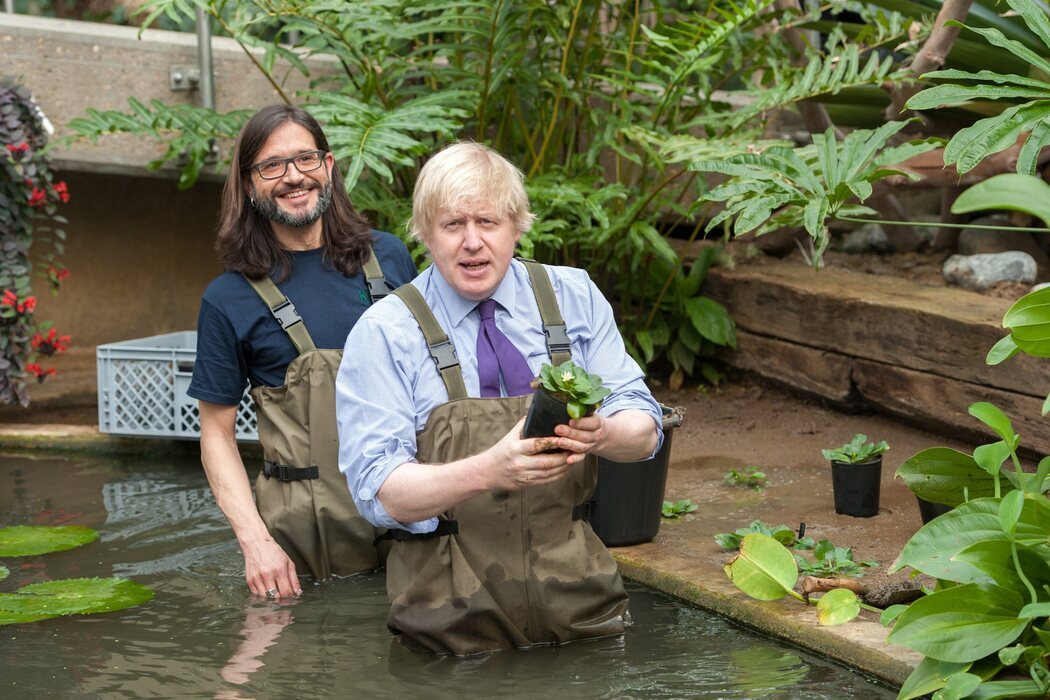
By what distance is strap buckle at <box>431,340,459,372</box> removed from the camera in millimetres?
3031

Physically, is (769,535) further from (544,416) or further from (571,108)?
(571,108)

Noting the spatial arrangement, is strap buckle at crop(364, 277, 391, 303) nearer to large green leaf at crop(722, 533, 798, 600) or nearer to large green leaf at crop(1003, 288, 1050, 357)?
large green leaf at crop(722, 533, 798, 600)

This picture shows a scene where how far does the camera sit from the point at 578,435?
8.79ft

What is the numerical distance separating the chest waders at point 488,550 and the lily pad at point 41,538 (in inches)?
73.5

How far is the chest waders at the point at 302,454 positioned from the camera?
3.75 m

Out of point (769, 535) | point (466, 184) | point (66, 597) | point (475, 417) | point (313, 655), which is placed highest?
point (466, 184)

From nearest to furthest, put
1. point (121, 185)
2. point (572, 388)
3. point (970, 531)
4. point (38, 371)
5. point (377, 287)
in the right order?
point (572, 388)
point (970, 531)
point (377, 287)
point (38, 371)
point (121, 185)

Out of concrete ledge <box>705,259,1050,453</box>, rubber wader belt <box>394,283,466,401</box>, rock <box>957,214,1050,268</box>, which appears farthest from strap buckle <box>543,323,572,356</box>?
rock <box>957,214,1050,268</box>

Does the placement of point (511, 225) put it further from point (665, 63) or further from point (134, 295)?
point (134, 295)

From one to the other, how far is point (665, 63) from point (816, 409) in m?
1.99

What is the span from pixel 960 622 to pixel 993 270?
3.49 metres

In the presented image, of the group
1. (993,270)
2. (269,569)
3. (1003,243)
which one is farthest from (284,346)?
(1003,243)

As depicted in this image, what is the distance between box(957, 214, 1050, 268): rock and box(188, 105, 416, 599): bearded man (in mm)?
3649

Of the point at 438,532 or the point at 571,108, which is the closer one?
the point at 438,532
